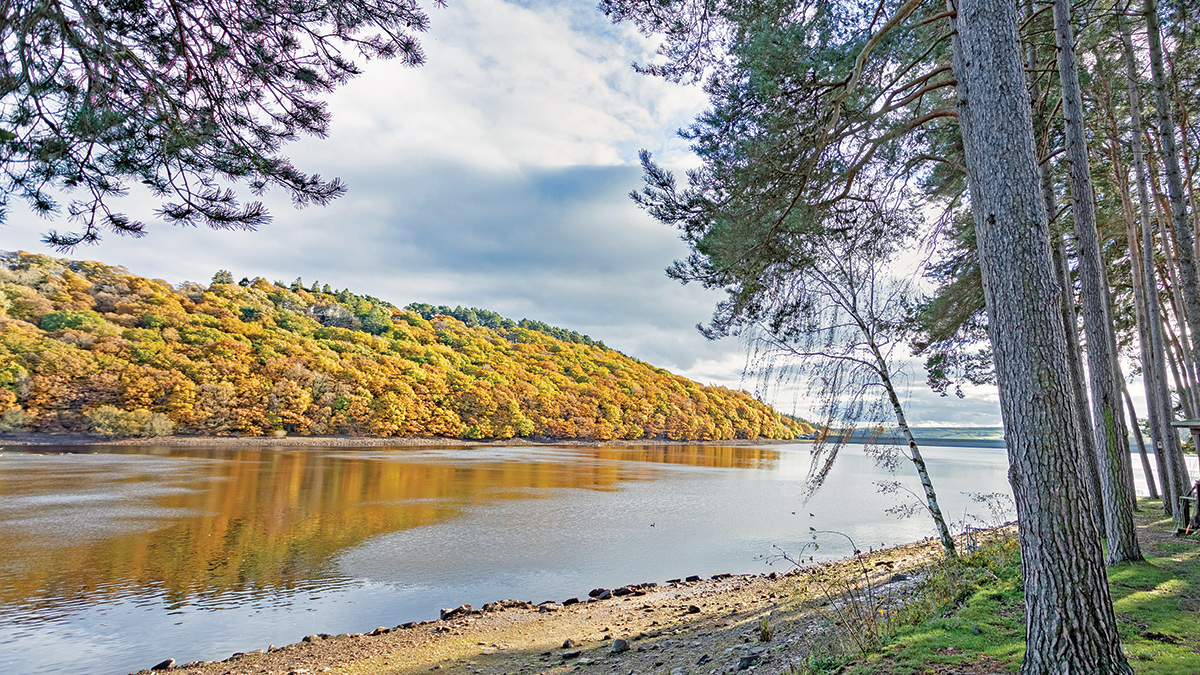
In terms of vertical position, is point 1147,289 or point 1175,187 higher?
point 1175,187

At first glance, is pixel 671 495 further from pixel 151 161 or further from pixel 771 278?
pixel 151 161

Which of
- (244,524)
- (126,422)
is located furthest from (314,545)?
(126,422)

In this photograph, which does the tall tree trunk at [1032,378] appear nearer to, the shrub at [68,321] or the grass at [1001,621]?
the grass at [1001,621]

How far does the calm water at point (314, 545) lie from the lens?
24.0 ft

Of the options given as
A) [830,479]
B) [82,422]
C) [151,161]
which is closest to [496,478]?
[830,479]

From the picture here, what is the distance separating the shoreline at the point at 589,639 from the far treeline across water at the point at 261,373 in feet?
40.1

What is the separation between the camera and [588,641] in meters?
6.20

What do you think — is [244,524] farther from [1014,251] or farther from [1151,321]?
[1151,321]

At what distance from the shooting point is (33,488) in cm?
1822

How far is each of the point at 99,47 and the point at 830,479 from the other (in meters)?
32.9

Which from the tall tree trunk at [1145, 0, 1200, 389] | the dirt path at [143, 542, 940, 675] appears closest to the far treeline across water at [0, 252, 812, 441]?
the dirt path at [143, 542, 940, 675]

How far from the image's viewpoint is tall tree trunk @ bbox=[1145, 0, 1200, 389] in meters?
6.26

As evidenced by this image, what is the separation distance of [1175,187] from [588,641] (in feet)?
29.0

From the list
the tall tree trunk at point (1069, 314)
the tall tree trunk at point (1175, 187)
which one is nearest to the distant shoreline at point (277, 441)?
the tall tree trunk at point (1069, 314)
